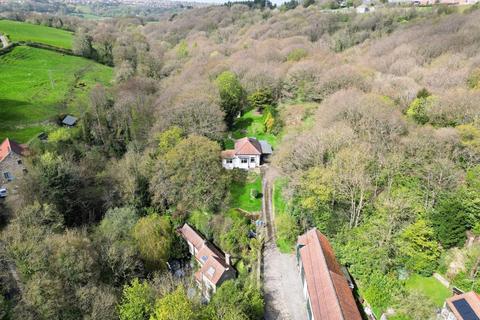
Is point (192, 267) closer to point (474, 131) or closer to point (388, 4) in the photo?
point (474, 131)

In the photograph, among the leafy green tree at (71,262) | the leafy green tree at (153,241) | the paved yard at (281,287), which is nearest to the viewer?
the leafy green tree at (71,262)

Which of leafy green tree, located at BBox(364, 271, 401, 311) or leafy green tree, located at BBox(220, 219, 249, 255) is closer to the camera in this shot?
leafy green tree, located at BBox(364, 271, 401, 311)

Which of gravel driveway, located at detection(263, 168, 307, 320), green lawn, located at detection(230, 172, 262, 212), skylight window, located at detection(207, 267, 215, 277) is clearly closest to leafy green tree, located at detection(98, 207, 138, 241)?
skylight window, located at detection(207, 267, 215, 277)

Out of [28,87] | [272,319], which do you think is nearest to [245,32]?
[28,87]

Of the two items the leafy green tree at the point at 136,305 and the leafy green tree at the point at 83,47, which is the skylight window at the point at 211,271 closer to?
the leafy green tree at the point at 136,305

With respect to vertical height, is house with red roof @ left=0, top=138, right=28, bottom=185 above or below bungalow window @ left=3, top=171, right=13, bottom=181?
above

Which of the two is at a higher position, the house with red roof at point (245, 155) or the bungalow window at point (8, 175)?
the house with red roof at point (245, 155)

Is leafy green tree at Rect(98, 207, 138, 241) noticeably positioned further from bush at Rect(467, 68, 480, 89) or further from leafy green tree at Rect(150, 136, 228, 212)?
bush at Rect(467, 68, 480, 89)

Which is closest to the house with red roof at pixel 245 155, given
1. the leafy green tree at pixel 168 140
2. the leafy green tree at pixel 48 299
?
the leafy green tree at pixel 168 140
